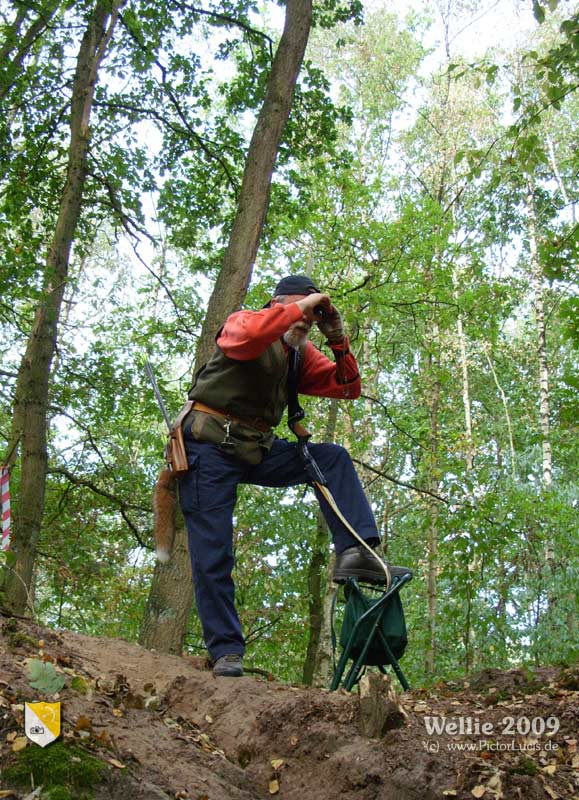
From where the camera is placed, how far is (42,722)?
250cm

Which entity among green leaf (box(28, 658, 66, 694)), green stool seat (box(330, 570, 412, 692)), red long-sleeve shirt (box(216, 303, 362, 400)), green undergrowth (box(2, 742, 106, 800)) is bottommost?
green undergrowth (box(2, 742, 106, 800))

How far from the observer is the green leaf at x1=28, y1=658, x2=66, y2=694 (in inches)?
111

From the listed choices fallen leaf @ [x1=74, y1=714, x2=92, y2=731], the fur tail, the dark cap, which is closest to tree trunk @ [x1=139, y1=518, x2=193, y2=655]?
the fur tail

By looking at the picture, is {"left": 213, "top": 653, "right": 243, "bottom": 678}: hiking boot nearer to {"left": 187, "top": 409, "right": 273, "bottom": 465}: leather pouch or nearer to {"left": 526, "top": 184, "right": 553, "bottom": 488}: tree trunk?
{"left": 187, "top": 409, "right": 273, "bottom": 465}: leather pouch

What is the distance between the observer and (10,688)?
9.16 feet

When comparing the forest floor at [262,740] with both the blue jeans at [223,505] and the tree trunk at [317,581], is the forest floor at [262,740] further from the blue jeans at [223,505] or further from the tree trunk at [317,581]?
the tree trunk at [317,581]

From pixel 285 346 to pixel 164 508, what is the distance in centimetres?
123

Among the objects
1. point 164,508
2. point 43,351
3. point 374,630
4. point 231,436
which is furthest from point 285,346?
point 43,351

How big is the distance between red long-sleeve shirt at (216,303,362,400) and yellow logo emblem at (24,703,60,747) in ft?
6.44

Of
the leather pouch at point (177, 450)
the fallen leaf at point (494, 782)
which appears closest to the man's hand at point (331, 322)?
the leather pouch at point (177, 450)


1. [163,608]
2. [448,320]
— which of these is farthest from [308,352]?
[448,320]

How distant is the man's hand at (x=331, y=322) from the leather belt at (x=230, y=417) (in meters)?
0.62

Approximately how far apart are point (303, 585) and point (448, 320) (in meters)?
4.84

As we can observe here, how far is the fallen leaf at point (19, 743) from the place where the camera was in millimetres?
2330
